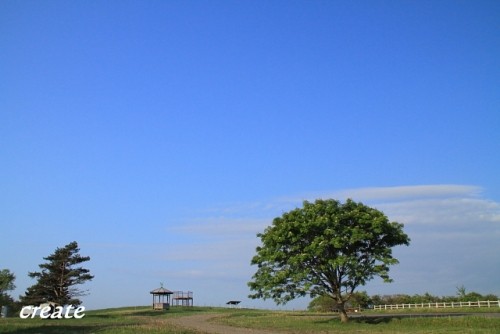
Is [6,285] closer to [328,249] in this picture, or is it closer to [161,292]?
[161,292]

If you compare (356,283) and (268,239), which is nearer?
(356,283)

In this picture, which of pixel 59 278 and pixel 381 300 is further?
pixel 381 300

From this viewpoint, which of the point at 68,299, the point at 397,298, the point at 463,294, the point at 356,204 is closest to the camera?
the point at 356,204

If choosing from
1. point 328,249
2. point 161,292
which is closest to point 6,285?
point 161,292

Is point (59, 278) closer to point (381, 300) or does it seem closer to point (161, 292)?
point (161, 292)

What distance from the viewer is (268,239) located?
50.0m

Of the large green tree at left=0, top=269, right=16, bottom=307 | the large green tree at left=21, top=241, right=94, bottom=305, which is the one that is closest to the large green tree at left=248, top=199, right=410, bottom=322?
→ the large green tree at left=21, top=241, right=94, bottom=305

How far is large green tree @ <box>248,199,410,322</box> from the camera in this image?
150 ft

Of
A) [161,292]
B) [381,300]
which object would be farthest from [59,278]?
[381,300]

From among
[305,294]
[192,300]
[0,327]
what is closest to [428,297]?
[192,300]

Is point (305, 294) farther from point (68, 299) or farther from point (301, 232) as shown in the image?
point (68, 299)

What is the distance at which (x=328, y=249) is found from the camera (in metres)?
46.6

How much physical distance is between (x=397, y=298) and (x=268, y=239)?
184 feet

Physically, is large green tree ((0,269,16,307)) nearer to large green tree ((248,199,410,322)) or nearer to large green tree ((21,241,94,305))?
large green tree ((21,241,94,305))
